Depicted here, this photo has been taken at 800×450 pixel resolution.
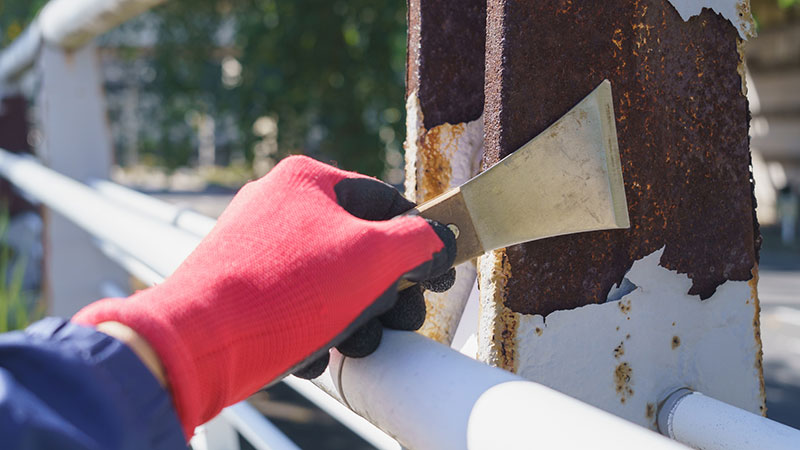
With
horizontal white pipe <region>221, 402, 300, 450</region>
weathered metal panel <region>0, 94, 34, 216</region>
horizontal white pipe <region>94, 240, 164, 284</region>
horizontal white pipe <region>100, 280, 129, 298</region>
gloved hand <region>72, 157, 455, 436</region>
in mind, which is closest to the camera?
gloved hand <region>72, 157, 455, 436</region>

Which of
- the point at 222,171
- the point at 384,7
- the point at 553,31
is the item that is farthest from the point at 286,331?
the point at 222,171

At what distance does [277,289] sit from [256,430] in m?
0.67

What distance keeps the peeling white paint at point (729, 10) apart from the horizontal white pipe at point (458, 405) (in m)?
0.47

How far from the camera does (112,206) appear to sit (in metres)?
1.49

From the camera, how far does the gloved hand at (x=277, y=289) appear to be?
0.60 meters

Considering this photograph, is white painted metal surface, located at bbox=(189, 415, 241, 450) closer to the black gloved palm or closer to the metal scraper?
the black gloved palm

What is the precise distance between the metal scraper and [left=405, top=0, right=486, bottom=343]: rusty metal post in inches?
7.8

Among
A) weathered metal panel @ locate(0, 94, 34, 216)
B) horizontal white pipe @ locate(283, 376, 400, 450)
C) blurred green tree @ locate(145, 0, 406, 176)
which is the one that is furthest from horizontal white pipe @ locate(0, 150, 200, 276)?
blurred green tree @ locate(145, 0, 406, 176)

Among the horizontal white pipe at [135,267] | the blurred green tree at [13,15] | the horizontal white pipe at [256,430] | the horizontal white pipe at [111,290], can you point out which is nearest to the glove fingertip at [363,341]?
the horizontal white pipe at [256,430]

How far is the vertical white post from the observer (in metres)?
2.61

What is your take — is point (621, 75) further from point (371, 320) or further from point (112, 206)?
point (112, 206)

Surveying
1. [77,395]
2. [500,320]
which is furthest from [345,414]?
[77,395]

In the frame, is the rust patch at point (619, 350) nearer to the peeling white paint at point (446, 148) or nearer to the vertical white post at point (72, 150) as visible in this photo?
the peeling white paint at point (446, 148)

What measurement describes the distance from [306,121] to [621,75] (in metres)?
5.12
